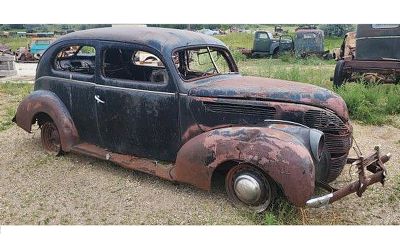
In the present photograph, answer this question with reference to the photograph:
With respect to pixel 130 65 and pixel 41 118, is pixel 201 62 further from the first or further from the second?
pixel 41 118

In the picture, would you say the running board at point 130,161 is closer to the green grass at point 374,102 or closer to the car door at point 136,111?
the car door at point 136,111

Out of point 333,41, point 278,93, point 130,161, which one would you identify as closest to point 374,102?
point 333,41

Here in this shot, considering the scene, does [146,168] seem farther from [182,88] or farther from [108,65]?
[108,65]

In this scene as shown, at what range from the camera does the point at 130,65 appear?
382cm

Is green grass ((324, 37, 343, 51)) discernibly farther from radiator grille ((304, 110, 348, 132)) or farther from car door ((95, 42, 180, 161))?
car door ((95, 42, 180, 161))

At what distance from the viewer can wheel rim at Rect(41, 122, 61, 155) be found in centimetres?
393

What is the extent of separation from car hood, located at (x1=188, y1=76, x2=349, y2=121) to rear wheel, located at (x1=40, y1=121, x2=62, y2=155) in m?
1.66

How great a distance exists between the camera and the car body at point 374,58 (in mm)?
4548

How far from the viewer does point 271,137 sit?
8.59 feet

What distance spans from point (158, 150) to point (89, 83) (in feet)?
3.03

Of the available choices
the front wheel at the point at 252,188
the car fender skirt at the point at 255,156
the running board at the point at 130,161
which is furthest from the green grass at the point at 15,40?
the front wheel at the point at 252,188

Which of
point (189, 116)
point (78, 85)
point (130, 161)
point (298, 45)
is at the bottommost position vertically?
point (130, 161)

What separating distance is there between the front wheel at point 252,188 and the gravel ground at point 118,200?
0.09 metres
